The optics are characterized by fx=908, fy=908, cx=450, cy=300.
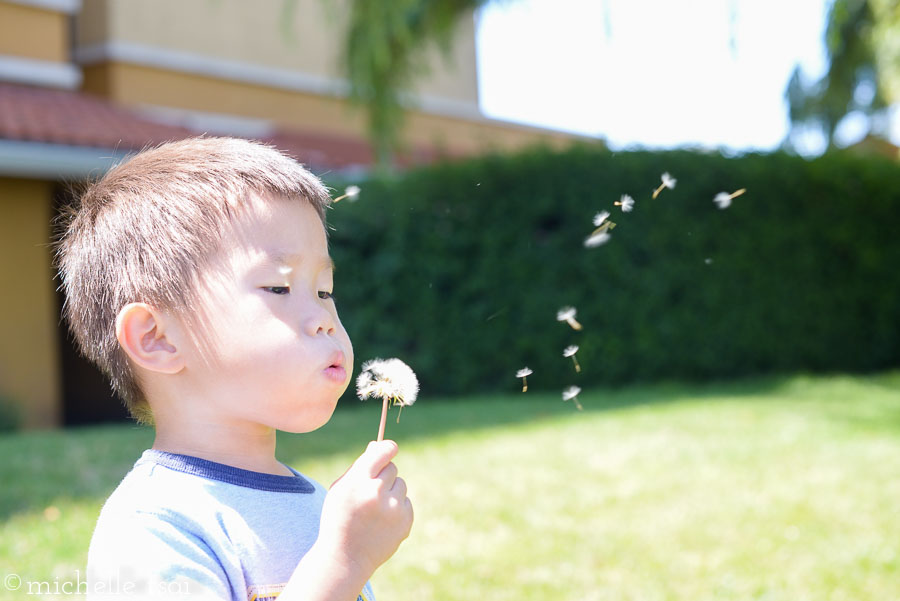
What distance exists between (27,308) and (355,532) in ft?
34.5

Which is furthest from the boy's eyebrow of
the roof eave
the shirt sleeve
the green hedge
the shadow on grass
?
the roof eave

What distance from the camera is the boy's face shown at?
3.98ft

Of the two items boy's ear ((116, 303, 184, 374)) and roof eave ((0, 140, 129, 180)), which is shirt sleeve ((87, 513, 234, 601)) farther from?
roof eave ((0, 140, 129, 180))

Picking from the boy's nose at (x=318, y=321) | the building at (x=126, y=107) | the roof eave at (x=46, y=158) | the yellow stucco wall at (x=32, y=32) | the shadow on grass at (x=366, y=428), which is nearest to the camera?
the boy's nose at (x=318, y=321)

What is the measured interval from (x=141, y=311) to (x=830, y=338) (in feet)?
33.7

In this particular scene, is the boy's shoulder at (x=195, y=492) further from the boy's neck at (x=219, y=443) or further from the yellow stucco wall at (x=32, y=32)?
the yellow stucco wall at (x=32, y=32)

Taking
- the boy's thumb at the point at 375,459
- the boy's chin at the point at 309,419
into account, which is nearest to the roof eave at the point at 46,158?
the boy's chin at the point at 309,419

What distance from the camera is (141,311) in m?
1.25

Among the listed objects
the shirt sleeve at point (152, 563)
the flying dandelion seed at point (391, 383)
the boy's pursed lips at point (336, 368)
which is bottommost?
the shirt sleeve at point (152, 563)

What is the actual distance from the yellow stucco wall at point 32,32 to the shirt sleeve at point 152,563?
11.8 meters

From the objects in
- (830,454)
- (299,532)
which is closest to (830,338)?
(830,454)

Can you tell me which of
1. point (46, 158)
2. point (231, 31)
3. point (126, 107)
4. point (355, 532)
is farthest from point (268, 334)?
point (231, 31)

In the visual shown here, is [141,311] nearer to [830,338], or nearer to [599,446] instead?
[599,446]

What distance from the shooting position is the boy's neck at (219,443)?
1.28 meters
